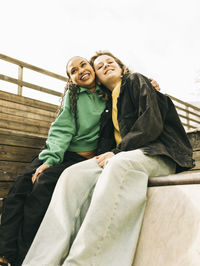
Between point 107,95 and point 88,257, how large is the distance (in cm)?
122

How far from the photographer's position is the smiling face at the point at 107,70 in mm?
1743

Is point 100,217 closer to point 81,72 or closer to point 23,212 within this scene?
point 23,212

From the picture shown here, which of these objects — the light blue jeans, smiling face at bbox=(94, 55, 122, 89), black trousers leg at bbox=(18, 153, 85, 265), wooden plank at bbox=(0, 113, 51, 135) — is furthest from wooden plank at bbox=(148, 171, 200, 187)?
wooden plank at bbox=(0, 113, 51, 135)

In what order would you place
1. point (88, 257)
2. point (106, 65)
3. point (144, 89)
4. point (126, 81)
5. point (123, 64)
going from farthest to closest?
point (123, 64) → point (106, 65) → point (126, 81) → point (144, 89) → point (88, 257)

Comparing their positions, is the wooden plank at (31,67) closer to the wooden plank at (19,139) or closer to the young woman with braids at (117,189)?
the wooden plank at (19,139)

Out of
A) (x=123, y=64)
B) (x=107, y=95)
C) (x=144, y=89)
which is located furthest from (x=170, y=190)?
(x=123, y=64)

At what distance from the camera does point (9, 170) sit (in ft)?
5.81

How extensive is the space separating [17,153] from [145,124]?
1.05 meters

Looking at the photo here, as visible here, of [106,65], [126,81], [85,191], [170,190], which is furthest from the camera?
[106,65]

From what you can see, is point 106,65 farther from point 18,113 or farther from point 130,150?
point 18,113

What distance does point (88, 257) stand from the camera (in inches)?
33.4

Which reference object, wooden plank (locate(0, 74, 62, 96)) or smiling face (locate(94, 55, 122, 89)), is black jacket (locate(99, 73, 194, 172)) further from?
wooden plank (locate(0, 74, 62, 96))

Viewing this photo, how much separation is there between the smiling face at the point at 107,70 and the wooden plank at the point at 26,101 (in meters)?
2.52

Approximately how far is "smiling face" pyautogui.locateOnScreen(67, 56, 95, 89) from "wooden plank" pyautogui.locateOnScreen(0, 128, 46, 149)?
1.85 ft
